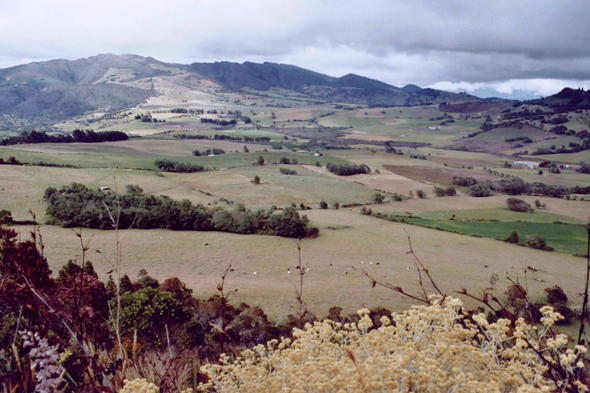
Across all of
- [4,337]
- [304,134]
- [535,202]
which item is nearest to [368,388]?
[4,337]

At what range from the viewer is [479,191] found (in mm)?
69000

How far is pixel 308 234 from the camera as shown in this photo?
140ft

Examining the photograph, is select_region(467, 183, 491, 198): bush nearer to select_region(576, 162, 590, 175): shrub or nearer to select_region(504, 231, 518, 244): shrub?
select_region(504, 231, 518, 244): shrub

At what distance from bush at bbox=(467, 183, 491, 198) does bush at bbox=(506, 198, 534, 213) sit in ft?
31.6

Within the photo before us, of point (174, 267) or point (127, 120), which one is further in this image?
point (127, 120)

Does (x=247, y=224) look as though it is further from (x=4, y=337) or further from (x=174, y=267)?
(x=4, y=337)

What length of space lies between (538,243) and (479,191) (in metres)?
29.3

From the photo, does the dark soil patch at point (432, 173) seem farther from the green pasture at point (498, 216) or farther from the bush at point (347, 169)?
the green pasture at point (498, 216)

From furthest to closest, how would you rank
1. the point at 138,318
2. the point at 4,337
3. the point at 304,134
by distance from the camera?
the point at 304,134 → the point at 138,318 → the point at 4,337

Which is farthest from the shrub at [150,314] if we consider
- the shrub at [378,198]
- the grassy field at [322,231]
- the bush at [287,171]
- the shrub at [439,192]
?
the bush at [287,171]

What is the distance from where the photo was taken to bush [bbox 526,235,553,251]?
1609 inches

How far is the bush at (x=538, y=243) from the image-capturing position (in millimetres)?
40875

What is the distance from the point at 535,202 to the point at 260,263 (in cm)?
4938

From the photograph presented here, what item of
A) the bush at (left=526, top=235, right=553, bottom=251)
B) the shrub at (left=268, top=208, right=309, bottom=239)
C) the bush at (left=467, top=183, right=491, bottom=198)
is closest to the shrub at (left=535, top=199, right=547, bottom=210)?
the bush at (left=467, top=183, right=491, bottom=198)
